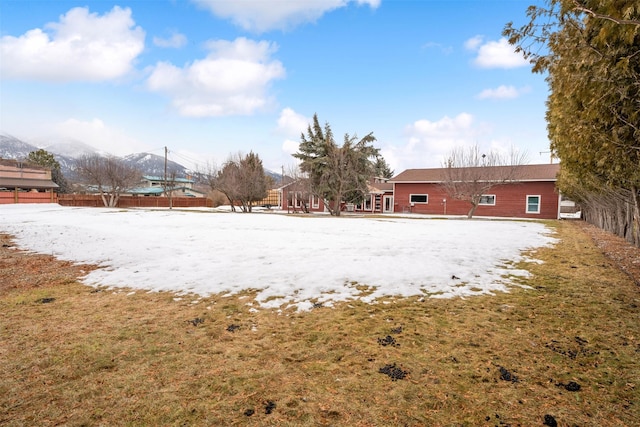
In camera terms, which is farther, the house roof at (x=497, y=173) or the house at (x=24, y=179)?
the house at (x=24, y=179)

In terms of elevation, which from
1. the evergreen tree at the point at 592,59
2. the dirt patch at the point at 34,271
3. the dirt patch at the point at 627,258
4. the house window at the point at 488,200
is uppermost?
the evergreen tree at the point at 592,59

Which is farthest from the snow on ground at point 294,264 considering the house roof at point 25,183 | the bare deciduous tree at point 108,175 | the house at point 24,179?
the house roof at point 25,183

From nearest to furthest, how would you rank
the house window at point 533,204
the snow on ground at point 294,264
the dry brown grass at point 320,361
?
1. the dry brown grass at point 320,361
2. the snow on ground at point 294,264
3. the house window at point 533,204

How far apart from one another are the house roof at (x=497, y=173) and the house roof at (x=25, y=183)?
2205 inches

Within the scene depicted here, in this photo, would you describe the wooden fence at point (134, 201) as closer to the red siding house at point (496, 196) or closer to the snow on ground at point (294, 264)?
the red siding house at point (496, 196)

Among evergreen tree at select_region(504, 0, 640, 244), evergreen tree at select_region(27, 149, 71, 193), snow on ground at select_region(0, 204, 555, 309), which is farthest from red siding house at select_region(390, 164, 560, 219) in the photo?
evergreen tree at select_region(27, 149, 71, 193)

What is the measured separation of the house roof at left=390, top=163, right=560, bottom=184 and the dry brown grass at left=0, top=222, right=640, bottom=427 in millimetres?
25658

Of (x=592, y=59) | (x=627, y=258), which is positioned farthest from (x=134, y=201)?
(x=592, y=59)

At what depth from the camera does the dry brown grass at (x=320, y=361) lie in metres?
2.20

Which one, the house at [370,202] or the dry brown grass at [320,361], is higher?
the house at [370,202]

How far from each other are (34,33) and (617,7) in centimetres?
2631

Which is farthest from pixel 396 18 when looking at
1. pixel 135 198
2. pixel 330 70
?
pixel 135 198

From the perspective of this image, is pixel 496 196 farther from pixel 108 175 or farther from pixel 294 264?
pixel 108 175

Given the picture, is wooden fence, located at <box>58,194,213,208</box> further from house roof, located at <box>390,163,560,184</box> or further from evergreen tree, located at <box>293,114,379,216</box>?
house roof, located at <box>390,163,560,184</box>
